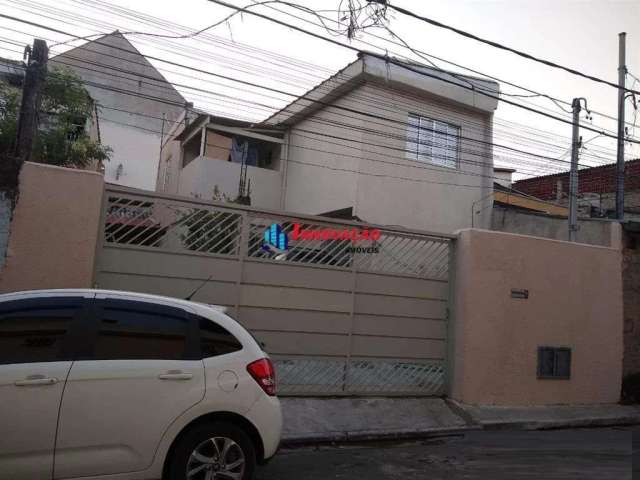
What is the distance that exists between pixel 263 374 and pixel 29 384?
63.5 inches

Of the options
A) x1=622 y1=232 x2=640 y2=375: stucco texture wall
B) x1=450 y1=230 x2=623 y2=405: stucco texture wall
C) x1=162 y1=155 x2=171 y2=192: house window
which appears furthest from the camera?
x1=162 y1=155 x2=171 y2=192: house window

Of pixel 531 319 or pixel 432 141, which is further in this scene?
pixel 432 141

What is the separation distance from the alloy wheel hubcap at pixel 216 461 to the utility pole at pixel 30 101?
4.12 meters

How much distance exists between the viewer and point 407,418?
734cm

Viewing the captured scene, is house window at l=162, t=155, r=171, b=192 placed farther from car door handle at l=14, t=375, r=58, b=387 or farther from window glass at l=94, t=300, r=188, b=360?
car door handle at l=14, t=375, r=58, b=387

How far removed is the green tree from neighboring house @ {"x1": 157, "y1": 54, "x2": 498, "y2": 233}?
165 inches

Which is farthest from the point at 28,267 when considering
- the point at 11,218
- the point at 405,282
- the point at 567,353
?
the point at 567,353

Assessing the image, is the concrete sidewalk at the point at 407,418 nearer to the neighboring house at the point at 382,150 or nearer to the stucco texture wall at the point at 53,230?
the stucco texture wall at the point at 53,230

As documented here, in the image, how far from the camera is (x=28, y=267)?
6277 millimetres

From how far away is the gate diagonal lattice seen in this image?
6.92 meters

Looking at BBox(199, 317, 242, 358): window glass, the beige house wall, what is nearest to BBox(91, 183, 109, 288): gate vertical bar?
BBox(199, 317, 242, 358): window glass

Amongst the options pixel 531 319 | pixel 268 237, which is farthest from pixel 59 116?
pixel 531 319

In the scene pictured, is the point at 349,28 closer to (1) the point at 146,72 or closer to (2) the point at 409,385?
(2) the point at 409,385

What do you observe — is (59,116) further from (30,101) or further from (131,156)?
(131,156)
